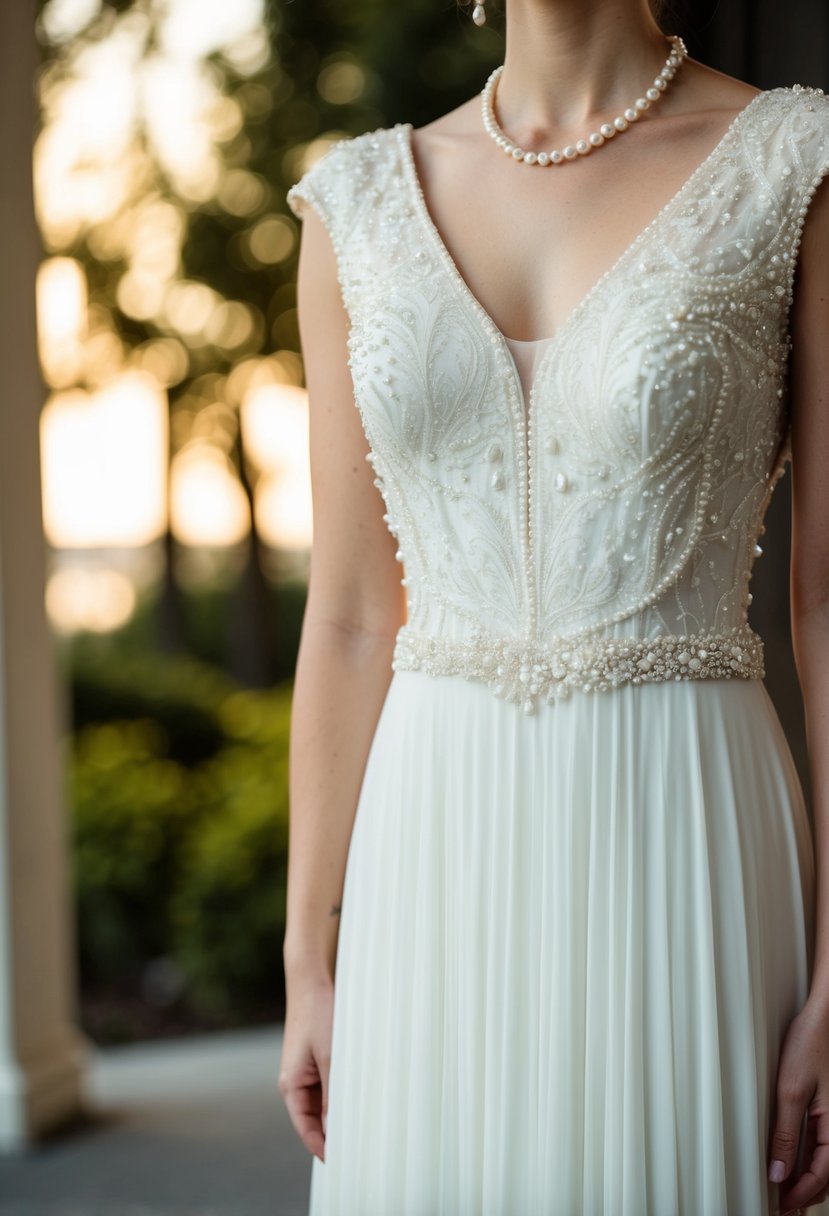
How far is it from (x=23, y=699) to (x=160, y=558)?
5320 mm

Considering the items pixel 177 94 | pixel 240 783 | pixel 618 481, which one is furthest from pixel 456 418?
pixel 177 94

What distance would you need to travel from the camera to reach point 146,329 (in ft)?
24.5

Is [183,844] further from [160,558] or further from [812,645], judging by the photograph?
[812,645]

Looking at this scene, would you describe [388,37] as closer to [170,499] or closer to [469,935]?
[170,499]

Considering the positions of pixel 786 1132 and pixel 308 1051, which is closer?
pixel 786 1132

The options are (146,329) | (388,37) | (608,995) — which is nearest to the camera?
(608,995)

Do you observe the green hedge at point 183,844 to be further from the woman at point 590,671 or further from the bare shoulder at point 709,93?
the bare shoulder at point 709,93

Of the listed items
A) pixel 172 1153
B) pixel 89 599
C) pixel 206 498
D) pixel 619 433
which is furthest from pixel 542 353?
pixel 89 599

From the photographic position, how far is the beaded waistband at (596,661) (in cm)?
122

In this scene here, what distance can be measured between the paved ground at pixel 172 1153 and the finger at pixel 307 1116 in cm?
205

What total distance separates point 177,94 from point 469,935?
258 inches

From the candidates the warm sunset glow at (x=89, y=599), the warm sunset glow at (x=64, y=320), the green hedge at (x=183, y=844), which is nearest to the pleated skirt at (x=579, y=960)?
the green hedge at (x=183, y=844)

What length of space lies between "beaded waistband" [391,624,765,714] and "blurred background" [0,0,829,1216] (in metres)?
0.98

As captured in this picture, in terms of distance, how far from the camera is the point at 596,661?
1.22 metres
